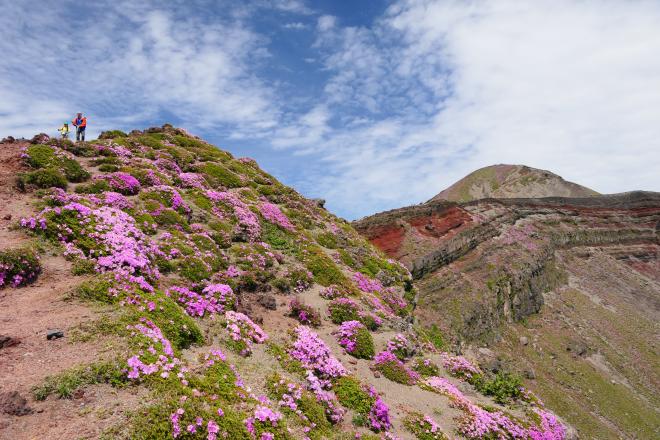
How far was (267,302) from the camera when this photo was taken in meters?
20.2

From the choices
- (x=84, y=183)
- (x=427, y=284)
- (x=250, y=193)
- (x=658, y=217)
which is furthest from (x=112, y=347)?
(x=658, y=217)

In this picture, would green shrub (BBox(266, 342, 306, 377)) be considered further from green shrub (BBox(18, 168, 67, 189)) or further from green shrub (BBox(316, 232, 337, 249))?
green shrub (BBox(316, 232, 337, 249))

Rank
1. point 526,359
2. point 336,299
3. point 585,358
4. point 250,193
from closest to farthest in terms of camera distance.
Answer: point 336,299
point 250,193
point 526,359
point 585,358

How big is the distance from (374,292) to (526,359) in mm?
25614

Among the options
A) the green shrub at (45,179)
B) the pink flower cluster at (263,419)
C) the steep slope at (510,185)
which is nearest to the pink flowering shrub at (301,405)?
the pink flower cluster at (263,419)

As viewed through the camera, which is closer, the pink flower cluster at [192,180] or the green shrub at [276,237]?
the green shrub at [276,237]

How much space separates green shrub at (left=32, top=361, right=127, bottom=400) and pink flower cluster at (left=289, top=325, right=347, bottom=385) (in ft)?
24.6

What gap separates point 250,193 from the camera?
33.6m

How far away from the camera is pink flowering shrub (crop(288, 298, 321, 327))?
20375 millimetres

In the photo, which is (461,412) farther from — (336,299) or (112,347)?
(112,347)

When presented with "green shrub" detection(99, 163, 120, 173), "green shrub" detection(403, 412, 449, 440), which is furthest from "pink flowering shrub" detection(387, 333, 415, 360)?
"green shrub" detection(99, 163, 120, 173)

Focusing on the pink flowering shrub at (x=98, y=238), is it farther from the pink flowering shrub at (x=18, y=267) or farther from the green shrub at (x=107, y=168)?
the green shrub at (x=107, y=168)

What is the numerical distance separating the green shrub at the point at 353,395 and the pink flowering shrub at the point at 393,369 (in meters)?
3.34

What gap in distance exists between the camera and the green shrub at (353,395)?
14.8 meters
